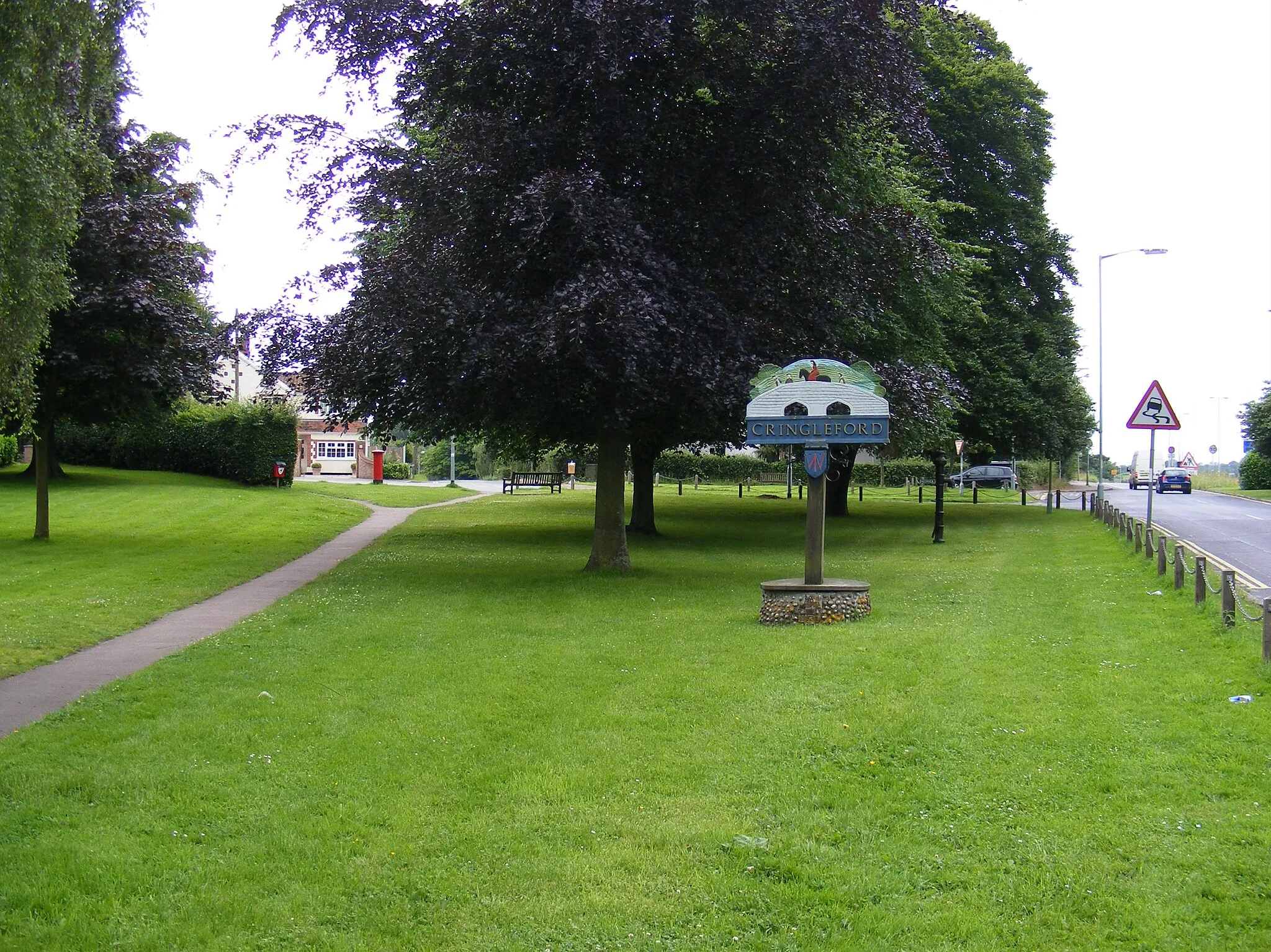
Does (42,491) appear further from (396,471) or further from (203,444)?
(396,471)

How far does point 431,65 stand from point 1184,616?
43.8 ft

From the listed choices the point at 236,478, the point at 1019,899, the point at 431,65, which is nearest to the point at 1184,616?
the point at 1019,899

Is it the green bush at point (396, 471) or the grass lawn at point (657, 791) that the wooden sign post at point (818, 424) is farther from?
the green bush at point (396, 471)

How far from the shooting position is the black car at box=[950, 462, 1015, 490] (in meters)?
66.5

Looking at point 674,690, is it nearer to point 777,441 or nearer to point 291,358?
point 777,441

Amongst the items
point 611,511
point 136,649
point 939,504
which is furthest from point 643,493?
point 136,649

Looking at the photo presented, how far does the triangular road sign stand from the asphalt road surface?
8.86 ft

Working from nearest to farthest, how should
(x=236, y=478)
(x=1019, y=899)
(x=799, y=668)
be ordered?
(x=1019, y=899)
(x=799, y=668)
(x=236, y=478)

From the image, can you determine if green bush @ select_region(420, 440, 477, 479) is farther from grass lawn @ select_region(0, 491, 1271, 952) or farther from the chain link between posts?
grass lawn @ select_region(0, 491, 1271, 952)

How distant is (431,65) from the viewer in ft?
58.0

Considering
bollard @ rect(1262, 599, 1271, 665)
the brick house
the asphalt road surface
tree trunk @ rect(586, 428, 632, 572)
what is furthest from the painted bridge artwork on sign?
the brick house

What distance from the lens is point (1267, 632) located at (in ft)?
30.5

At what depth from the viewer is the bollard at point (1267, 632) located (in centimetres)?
916

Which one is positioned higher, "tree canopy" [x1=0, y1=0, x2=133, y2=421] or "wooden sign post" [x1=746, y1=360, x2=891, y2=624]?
"tree canopy" [x1=0, y1=0, x2=133, y2=421]
